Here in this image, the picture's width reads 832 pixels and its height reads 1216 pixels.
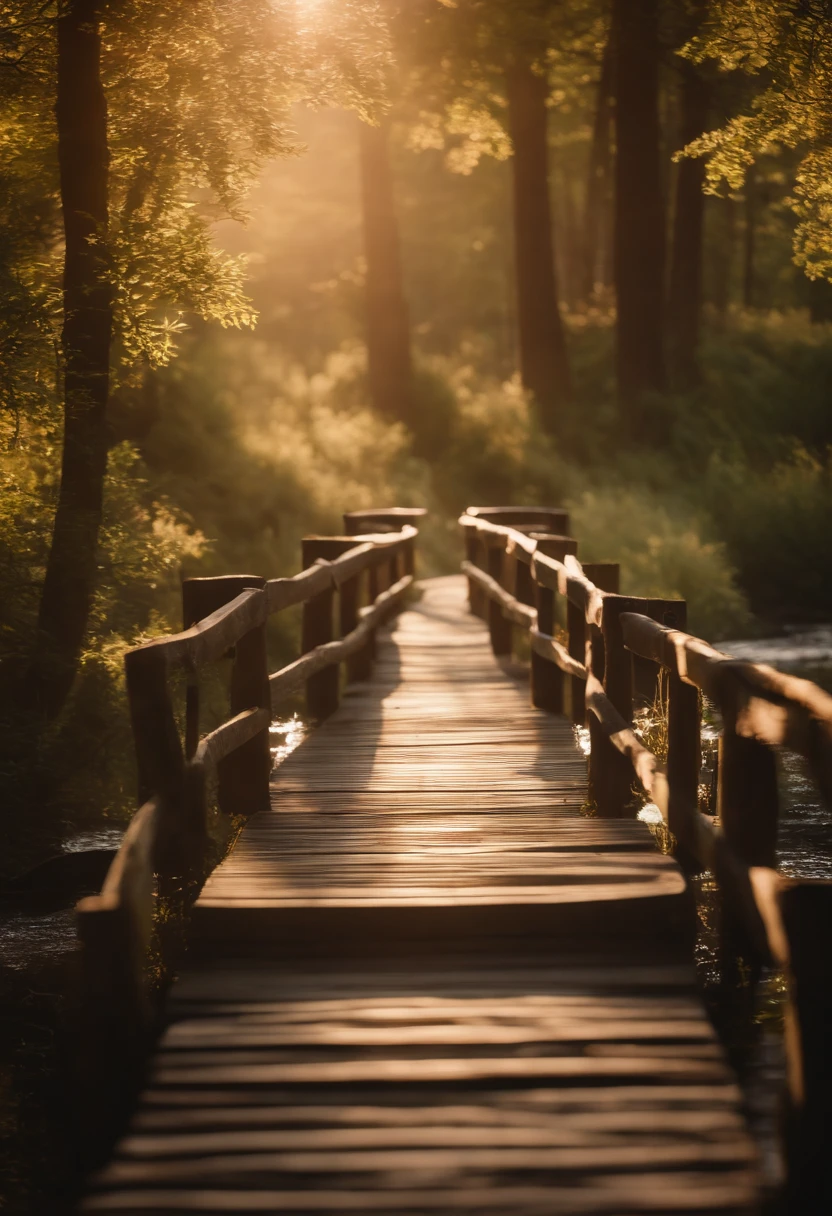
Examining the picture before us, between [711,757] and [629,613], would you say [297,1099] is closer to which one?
[629,613]

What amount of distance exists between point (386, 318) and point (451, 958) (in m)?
24.2

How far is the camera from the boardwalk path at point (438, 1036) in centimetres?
362

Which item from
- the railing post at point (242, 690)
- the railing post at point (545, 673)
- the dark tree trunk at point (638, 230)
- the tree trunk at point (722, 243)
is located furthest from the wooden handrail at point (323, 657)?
the tree trunk at point (722, 243)

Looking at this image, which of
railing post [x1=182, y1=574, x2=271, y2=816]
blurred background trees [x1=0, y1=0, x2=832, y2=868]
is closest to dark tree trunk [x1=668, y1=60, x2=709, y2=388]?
blurred background trees [x1=0, y1=0, x2=832, y2=868]

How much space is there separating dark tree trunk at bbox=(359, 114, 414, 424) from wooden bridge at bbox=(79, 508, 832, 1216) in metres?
20.6

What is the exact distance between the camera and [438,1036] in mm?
4344

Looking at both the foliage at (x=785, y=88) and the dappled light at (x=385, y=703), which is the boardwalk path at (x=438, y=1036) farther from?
the foliage at (x=785, y=88)

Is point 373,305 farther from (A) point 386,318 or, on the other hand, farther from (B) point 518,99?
(B) point 518,99

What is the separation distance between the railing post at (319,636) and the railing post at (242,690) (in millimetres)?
2314

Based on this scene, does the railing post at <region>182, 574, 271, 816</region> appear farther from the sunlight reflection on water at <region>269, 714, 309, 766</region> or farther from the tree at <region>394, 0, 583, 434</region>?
the tree at <region>394, 0, 583, 434</region>

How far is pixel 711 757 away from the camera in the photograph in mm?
10375

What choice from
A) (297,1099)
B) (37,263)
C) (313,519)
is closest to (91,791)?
(37,263)

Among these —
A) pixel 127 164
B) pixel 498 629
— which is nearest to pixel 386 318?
pixel 498 629

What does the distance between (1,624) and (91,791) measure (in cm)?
139
